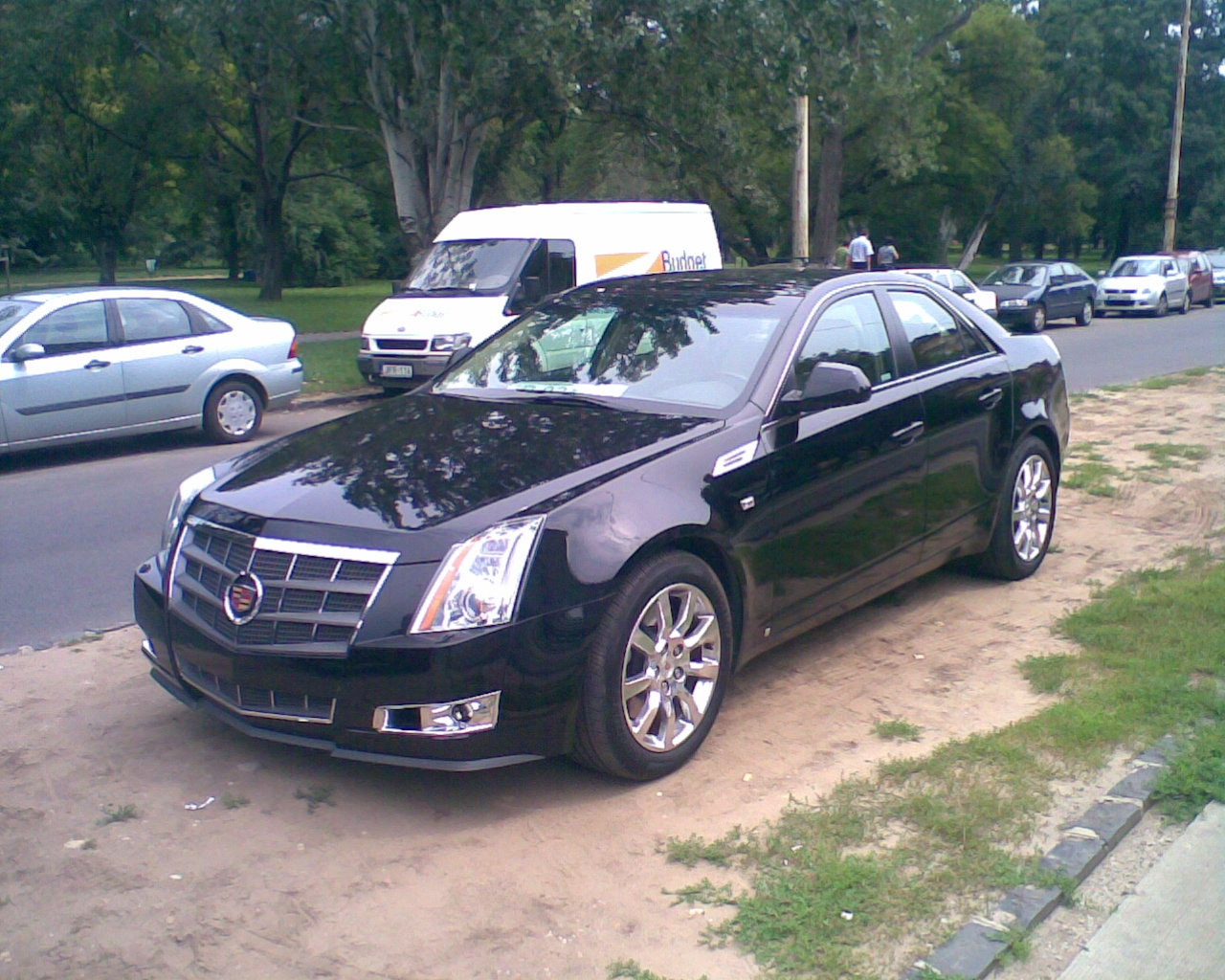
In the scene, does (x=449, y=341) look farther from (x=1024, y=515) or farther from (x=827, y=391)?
(x=827, y=391)

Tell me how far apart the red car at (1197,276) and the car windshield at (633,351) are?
3262cm

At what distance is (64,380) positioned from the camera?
1110 centimetres

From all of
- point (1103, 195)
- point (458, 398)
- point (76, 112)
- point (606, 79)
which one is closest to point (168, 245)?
point (76, 112)

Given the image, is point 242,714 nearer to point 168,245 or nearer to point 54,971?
point 54,971

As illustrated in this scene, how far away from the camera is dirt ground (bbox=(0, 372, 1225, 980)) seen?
11.4 ft

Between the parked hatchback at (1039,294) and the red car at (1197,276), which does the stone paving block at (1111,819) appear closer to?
the parked hatchback at (1039,294)

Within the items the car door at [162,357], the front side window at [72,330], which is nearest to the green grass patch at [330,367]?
→ the car door at [162,357]

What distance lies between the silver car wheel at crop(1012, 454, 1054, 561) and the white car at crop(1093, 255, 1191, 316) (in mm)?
26051

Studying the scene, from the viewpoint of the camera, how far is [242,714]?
4.25 meters

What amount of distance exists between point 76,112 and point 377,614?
113 ft

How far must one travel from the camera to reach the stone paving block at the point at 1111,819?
4027mm

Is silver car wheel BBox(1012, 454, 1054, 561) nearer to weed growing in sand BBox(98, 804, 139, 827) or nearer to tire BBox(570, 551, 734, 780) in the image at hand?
tire BBox(570, 551, 734, 780)

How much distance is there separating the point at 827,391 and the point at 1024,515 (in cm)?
234

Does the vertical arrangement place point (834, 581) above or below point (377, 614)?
below
